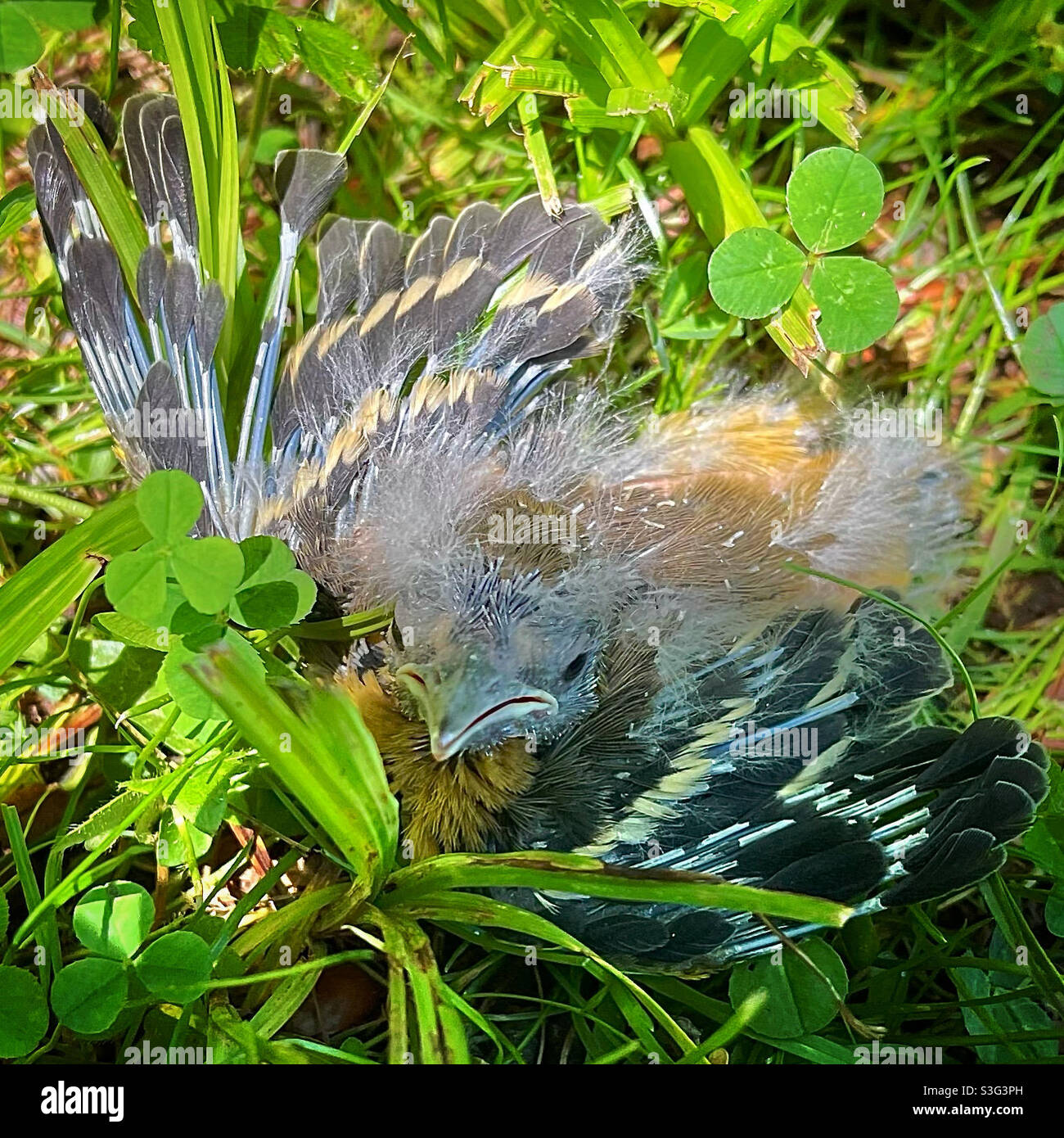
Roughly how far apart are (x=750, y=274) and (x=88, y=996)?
1.45 metres

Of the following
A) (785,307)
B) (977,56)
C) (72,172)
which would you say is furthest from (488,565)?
(977,56)

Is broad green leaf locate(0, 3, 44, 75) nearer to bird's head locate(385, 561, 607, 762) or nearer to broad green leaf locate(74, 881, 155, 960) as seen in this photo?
bird's head locate(385, 561, 607, 762)

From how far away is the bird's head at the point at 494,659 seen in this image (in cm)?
133

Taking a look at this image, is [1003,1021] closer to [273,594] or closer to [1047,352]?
[1047,352]

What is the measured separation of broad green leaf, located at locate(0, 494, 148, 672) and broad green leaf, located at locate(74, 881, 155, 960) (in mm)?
358

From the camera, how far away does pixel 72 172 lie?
5.08ft

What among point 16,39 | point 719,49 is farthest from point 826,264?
point 16,39

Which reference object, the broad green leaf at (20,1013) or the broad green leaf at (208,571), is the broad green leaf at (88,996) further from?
the broad green leaf at (208,571)

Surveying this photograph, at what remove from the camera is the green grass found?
1.47m

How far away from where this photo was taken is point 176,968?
1.39 meters
